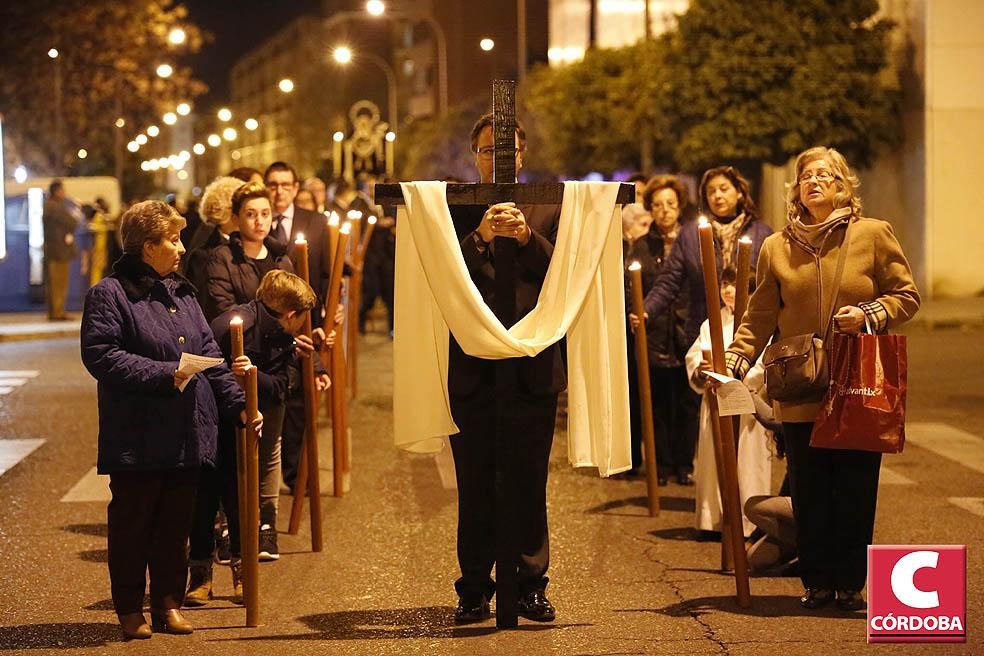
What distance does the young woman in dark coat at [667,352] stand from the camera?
11016mm

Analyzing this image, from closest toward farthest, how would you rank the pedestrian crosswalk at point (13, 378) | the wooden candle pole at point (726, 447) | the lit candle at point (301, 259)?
the wooden candle pole at point (726, 447), the lit candle at point (301, 259), the pedestrian crosswalk at point (13, 378)

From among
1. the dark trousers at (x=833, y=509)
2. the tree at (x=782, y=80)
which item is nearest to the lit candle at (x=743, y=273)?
the dark trousers at (x=833, y=509)

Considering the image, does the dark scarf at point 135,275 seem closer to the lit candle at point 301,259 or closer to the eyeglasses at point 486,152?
the eyeglasses at point 486,152

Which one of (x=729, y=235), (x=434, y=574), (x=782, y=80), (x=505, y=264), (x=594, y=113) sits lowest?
(x=434, y=574)

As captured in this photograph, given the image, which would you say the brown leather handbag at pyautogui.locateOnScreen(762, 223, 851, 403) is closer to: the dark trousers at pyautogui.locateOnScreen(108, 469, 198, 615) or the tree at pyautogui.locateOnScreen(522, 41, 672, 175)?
the dark trousers at pyautogui.locateOnScreen(108, 469, 198, 615)

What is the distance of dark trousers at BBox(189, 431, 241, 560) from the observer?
783 cm

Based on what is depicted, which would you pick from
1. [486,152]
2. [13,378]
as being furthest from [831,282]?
[13,378]

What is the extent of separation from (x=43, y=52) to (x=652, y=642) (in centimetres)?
4130

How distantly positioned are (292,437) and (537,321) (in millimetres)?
3352

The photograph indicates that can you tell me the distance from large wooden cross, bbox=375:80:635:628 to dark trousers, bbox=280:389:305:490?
2.42 m

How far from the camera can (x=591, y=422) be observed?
23.2 ft

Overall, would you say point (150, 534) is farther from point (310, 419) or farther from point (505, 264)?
point (505, 264)

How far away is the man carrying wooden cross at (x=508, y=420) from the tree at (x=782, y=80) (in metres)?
23.8

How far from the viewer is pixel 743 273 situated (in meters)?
7.95
